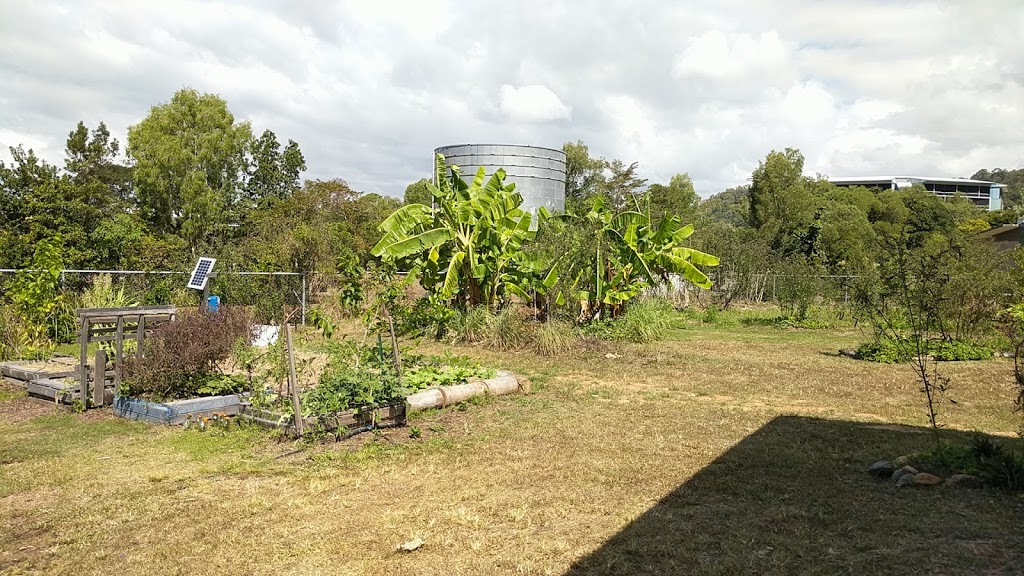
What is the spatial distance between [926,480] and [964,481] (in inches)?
10.3

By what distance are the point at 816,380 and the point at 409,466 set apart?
713 centimetres

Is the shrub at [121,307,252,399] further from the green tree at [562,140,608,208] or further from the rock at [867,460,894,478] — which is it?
the green tree at [562,140,608,208]

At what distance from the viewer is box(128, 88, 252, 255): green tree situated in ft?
107

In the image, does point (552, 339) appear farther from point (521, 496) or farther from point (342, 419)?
point (521, 496)

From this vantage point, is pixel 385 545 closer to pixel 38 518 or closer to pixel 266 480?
pixel 266 480

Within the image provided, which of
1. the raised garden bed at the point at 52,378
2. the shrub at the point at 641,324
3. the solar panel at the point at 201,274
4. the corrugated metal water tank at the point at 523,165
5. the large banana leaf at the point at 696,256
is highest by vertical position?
the corrugated metal water tank at the point at 523,165

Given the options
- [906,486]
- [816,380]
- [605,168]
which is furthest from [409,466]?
[605,168]

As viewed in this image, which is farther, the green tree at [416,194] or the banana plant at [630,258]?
the green tree at [416,194]

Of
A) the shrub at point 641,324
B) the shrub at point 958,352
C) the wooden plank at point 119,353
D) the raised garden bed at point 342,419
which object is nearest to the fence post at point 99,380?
the wooden plank at point 119,353

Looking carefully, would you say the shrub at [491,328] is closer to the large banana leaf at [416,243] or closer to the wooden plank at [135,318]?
the large banana leaf at [416,243]

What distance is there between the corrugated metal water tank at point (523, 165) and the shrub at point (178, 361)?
15047 millimetres

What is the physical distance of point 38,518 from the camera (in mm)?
4922

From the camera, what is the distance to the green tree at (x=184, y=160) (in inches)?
1283

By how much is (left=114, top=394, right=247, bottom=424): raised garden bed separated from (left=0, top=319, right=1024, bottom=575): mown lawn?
233 mm
